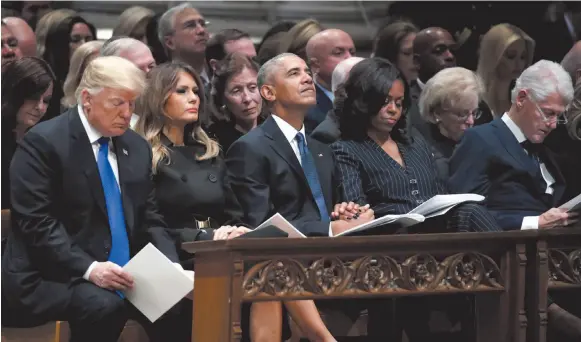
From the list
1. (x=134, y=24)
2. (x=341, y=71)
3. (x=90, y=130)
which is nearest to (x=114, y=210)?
(x=90, y=130)

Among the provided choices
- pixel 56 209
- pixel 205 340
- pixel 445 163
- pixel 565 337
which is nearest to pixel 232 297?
pixel 205 340

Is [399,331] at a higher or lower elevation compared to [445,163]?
lower

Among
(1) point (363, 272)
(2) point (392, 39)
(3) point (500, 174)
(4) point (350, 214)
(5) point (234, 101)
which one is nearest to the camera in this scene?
(1) point (363, 272)

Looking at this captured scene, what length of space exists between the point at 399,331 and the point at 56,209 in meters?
1.60

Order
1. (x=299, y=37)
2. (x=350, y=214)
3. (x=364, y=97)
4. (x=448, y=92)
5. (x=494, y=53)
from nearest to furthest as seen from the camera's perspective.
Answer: (x=350, y=214)
(x=364, y=97)
(x=448, y=92)
(x=299, y=37)
(x=494, y=53)

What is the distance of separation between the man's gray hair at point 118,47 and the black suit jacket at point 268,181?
1138 mm

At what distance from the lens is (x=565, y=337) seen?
17.8 ft

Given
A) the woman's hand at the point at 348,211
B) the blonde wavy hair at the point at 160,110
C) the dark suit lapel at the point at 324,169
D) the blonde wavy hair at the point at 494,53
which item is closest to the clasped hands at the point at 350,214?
the woman's hand at the point at 348,211

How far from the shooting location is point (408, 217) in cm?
486

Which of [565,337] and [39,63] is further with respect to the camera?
[39,63]

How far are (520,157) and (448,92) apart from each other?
85 cm

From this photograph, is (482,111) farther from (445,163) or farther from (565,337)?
(565,337)

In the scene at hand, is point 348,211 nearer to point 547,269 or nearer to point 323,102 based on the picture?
point 547,269

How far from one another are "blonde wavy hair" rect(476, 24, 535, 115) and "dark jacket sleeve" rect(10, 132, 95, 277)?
3387 millimetres
